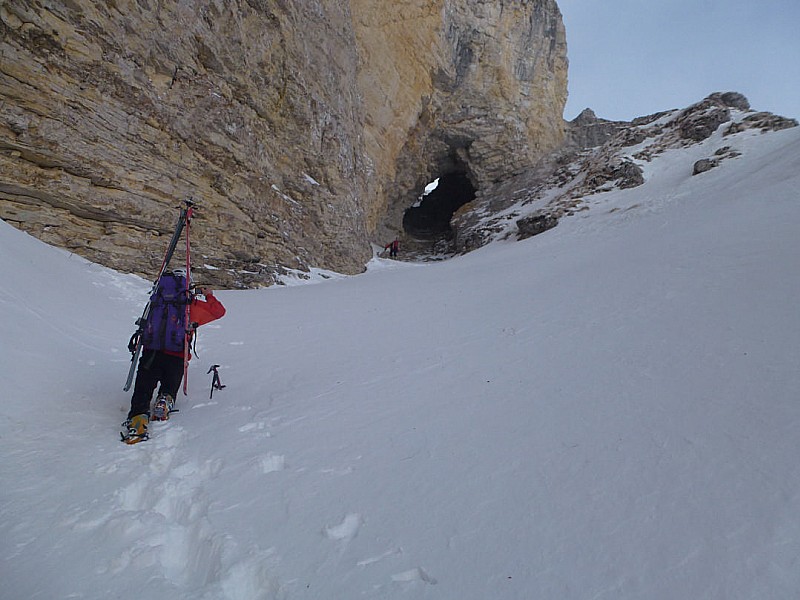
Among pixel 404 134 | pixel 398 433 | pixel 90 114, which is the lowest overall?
pixel 398 433

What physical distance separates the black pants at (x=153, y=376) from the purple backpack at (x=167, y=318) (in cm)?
9

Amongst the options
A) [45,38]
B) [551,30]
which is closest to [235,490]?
[45,38]

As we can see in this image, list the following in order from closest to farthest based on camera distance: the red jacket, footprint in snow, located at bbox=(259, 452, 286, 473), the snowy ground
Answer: the snowy ground < footprint in snow, located at bbox=(259, 452, 286, 473) < the red jacket

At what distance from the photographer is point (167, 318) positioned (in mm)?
3641

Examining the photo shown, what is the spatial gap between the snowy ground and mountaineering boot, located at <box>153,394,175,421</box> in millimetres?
100

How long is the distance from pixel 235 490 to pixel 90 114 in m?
10.0

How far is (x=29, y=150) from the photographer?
25.5ft

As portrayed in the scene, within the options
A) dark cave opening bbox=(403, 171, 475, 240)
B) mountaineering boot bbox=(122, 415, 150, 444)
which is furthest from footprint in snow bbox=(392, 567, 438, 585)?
dark cave opening bbox=(403, 171, 475, 240)

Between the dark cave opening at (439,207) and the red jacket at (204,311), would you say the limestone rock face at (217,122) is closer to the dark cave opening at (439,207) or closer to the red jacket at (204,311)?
the red jacket at (204,311)

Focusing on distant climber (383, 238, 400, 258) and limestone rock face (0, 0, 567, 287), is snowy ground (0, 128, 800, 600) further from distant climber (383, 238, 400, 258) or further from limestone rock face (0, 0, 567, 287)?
distant climber (383, 238, 400, 258)

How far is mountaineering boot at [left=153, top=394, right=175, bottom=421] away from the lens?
3.40m

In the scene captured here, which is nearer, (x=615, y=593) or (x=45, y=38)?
(x=615, y=593)

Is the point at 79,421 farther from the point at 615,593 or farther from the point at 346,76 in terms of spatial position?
the point at 346,76

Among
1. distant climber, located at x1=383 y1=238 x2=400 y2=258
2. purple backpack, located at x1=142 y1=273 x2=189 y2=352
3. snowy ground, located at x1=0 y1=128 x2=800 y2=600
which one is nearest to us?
snowy ground, located at x1=0 y1=128 x2=800 y2=600
